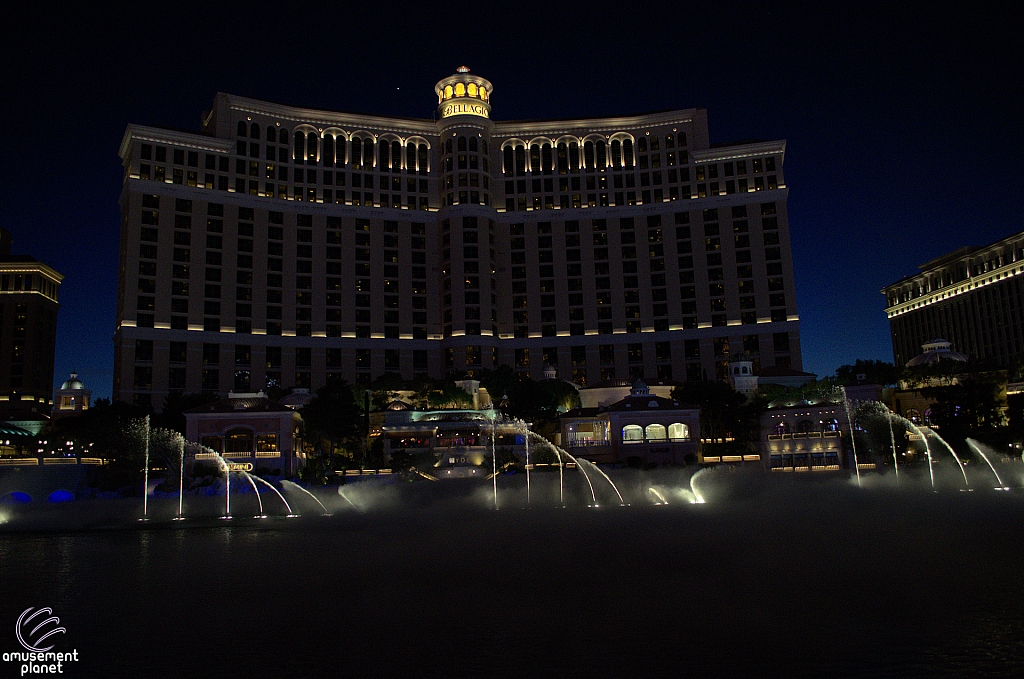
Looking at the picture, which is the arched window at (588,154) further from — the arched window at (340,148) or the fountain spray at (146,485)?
the fountain spray at (146,485)

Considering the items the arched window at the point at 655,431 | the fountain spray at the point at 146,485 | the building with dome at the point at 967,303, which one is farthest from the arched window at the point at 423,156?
the building with dome at the point at 967,303

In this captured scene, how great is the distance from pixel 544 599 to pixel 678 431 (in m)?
73.1

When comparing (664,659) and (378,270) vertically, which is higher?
(378,270)

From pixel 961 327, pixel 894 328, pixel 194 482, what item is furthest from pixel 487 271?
pixel 894 328

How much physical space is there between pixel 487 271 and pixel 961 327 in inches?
3893

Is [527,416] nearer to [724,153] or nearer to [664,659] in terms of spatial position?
[724,153]

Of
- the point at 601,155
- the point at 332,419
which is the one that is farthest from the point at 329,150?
the point at 332,419

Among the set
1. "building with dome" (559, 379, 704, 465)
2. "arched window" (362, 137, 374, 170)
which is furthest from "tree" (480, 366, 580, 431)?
"arched window" (362, 137, 374, 170)

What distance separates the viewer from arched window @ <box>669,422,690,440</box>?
88.9 meters

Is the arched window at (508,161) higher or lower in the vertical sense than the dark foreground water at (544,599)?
higher

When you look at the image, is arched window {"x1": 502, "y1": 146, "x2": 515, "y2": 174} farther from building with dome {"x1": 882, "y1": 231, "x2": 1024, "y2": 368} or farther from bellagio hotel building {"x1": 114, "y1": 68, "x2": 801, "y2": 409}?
building with dome {"x1": 882, "y1": 231, "x2": 1024, "y2": 368}

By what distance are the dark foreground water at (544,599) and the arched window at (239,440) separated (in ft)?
157

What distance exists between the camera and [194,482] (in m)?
66.3

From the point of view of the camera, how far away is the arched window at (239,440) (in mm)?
83250
